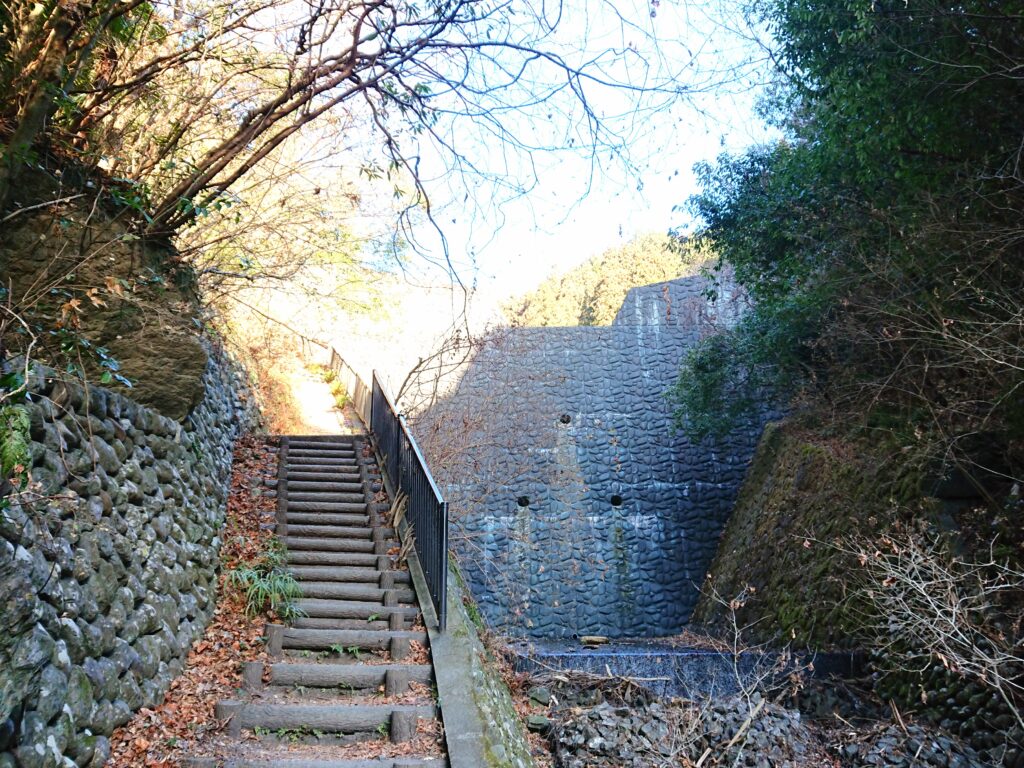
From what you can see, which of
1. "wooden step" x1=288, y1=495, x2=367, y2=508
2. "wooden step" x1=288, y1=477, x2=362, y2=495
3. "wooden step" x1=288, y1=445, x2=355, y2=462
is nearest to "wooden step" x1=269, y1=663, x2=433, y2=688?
"wooden step" x1=288, y1=495, x2=367, y2=508

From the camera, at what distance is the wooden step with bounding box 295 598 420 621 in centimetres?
535

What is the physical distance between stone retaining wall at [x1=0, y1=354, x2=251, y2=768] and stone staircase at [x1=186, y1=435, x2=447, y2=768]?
56 centimetres

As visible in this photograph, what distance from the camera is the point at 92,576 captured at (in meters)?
3.65

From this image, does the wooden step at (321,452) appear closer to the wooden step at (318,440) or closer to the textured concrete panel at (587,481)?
the wooden step at (318,440)

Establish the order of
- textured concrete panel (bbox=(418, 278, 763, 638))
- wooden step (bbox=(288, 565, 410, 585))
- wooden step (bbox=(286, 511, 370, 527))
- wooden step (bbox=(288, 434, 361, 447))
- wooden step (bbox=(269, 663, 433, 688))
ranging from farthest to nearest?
textured concrete panel (bbox=(418, 278, 763, 638)) < wooden step (bbox=(288, 434, 361, 447)) < wooden step (bbox=(286, 511, 370, 527)) < wooden step (bbox=(288, 565, 410, 585)) < wooden step (bbox=(269, 663, 433, 688))

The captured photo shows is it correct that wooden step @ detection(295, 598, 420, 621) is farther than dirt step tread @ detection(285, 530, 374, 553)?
No

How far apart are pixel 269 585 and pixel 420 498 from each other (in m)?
1.35

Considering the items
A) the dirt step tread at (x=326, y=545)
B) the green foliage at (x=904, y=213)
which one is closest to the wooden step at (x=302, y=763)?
the dirt step tread at (x=326, y=545)

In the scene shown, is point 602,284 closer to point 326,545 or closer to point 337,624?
→ point 326,545

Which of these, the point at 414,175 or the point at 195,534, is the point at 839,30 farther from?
the point at 195,534

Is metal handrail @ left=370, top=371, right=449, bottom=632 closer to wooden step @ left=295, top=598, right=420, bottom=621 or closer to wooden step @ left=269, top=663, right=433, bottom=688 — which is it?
wooden step @ left=295, top=598, right=420, bottom=621

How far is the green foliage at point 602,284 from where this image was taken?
23.9 meters

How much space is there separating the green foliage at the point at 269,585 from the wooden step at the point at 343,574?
0.45 ft

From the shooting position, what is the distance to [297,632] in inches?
199
